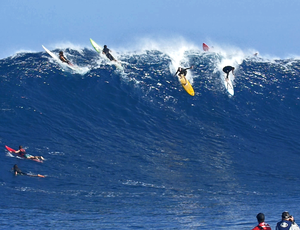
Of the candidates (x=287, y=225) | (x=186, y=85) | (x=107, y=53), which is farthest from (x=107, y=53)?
(x=287, y=225)

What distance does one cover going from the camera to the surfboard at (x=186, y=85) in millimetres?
30703

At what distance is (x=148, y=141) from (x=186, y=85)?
752 centimetres

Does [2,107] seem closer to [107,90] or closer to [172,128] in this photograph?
[107,90]

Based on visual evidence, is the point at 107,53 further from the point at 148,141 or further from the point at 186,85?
the point at 148,141

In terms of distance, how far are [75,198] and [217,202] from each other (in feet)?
17.9

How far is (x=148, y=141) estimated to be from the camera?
82.5 feet

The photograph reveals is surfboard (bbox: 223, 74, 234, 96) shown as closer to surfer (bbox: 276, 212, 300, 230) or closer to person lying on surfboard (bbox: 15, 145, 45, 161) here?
person lying on surfboard (bbox: 15, 145, 45, 161)

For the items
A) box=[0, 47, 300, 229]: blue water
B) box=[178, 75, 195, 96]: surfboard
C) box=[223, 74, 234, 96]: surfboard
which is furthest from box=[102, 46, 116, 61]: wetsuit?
box=[223, 74, 234, 96]: surfboard

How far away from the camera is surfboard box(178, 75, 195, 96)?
30.7 m

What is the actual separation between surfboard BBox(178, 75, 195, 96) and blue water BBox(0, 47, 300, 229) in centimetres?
38

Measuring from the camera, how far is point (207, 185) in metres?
19.5

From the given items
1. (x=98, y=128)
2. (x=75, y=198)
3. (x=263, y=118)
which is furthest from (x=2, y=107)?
(x=263, y=118)

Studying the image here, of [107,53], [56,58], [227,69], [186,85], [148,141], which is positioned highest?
[107,53]

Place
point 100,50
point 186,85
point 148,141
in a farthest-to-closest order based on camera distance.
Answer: point 100,50 → point 186,85 → point 148,141
